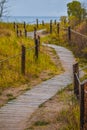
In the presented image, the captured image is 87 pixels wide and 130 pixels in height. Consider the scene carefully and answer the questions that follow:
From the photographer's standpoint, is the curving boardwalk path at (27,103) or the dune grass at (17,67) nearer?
the curving boardwalk path at (27,103)

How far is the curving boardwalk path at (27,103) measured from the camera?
35.7ft

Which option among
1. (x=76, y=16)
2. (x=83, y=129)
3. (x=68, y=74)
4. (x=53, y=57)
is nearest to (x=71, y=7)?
(x=76, y=16)

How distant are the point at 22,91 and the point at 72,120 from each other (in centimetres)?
530

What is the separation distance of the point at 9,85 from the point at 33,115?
4554 millimetres

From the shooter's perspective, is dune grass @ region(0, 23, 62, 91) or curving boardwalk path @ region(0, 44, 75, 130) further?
dune grass @ region(0, 23, 62, 91)

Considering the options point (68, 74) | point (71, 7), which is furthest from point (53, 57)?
point (71, 7)

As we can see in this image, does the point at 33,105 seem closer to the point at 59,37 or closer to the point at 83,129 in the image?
the point at 83,129

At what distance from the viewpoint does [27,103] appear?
510 inches

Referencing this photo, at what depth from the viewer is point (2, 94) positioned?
1460 centimetres

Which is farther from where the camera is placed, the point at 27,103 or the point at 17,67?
the point at 17,67

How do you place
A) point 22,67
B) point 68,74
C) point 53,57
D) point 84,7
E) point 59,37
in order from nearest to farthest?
1. point 22,67
2. point 68,74
3. point 53,57
4. point 59,37
5. point 84,7

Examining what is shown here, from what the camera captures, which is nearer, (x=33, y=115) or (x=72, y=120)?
(x=72, y=120)

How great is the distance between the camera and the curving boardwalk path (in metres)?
10.9

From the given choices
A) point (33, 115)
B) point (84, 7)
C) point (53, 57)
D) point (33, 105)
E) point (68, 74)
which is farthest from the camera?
point (84, 7)
